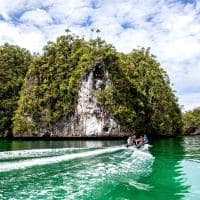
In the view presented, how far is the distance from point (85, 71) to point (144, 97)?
11361 millimetres

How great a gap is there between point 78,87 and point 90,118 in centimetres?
535

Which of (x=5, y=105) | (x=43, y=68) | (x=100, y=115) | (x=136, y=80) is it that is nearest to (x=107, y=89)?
(x=100, y=115)

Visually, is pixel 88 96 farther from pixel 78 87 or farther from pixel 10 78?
pixel 10 78

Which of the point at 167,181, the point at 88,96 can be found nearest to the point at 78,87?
the point at 88,96

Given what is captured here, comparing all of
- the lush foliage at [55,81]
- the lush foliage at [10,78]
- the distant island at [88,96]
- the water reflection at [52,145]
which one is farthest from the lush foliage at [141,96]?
the lush foliage at [10,78]

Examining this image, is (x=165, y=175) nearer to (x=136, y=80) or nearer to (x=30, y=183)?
(x=30, y=183)

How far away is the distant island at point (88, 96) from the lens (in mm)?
56750

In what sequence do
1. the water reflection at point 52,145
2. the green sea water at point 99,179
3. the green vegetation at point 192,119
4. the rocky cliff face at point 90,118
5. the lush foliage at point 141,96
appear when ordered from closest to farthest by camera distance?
the green sea water at point 99,179
the water reflection at point 52,145
the rocky cliff face at point 90,118
the lush foliage at point 141,96
the green vegetation at point 192,119

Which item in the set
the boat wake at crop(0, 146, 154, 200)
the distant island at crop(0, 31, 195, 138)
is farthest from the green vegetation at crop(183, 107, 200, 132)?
the boat wake at crop(0, 146, 154, 200)

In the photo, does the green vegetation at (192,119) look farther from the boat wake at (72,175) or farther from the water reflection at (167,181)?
the water reflection at (167,181)

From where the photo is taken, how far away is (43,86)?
62.3 m

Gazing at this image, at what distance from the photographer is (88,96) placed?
189 ft

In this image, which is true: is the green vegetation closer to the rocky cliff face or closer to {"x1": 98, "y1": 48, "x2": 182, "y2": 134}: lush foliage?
{"x1": 98, "y1": 48, "x2": 182, "y2": 134}: lush foliage

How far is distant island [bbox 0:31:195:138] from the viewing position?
186ft
